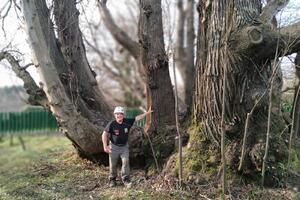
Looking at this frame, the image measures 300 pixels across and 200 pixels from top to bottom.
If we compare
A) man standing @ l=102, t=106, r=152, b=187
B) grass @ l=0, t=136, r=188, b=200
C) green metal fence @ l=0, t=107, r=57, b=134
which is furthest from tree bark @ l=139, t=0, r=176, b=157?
green metal fence @ l=0, t=107, r=57, b=134

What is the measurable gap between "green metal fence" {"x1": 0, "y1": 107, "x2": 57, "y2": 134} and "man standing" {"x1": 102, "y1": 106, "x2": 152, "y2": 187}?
15.4 meters

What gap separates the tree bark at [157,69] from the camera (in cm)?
880

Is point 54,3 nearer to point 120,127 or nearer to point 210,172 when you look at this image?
point 120,127

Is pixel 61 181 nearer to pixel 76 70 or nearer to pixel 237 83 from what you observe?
pixel 76 70

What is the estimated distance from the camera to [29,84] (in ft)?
31.0

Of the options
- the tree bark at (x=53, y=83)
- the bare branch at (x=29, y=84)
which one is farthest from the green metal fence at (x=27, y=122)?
the tree bark at (x=53, y=83)

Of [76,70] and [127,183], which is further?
[76,70]

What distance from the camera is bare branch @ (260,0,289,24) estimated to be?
7.62 m

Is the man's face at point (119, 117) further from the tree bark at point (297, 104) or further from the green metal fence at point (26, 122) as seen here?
the green metal fence at point (26, 122)

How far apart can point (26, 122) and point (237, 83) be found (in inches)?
689

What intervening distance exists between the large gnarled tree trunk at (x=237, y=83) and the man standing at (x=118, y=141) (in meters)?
1.22

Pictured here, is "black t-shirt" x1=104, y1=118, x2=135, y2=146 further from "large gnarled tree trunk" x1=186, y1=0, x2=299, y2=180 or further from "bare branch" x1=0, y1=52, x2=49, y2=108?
"bare branch" x1=0, y1=52, x2=49, y2=108

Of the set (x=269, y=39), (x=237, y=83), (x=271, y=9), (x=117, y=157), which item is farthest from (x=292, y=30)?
(x=117, y=157)

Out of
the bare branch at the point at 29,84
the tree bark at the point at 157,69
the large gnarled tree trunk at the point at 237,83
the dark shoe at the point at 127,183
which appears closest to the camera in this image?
the large gnarled tree trunk at the point at 237,83
